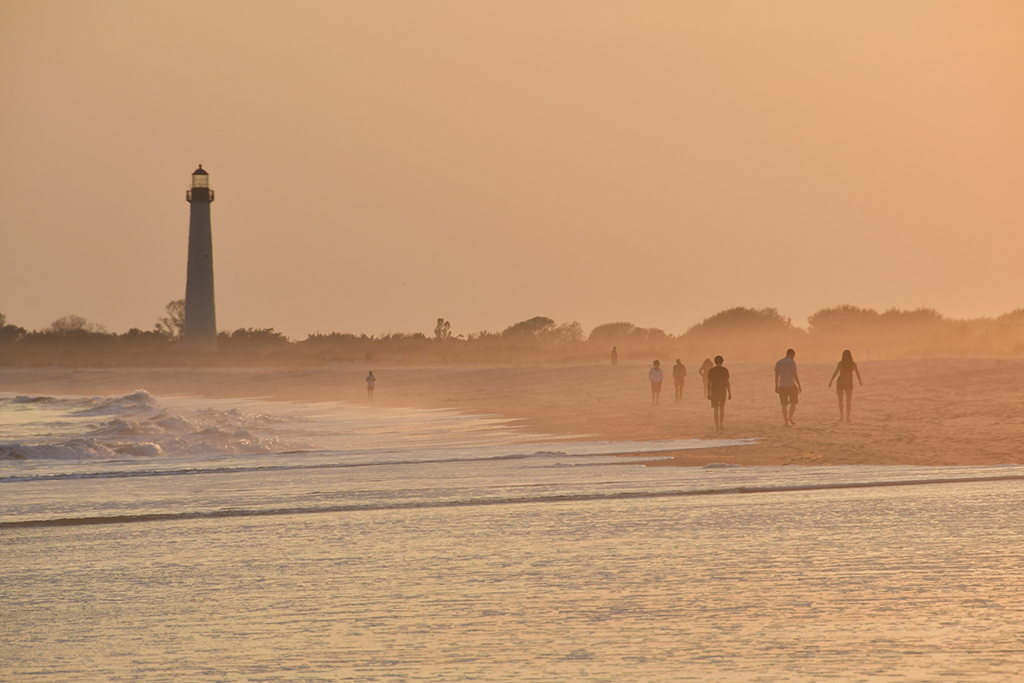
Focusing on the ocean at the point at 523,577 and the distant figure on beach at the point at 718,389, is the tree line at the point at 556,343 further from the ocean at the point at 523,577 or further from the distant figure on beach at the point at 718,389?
the ocean at the point at 523,577

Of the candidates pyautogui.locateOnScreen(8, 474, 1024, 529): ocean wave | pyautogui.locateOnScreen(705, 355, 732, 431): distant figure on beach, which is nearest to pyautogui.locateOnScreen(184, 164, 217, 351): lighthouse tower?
pyautogui.locateOnScreen(705, 355, 732, 431): distant figure on beach

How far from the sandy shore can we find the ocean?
3171 mm

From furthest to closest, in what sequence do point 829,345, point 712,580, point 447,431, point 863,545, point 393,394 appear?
point 829,345
point 393,394
point 447,431
point 863,545
point 712,580

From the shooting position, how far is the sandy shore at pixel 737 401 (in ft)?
50.1

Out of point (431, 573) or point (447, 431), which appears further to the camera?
point (447, 431)

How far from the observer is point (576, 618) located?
4.87 meters

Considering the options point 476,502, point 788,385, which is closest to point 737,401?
point 788,385

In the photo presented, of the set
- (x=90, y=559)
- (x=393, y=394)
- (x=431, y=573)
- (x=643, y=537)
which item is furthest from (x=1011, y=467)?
(x=393, y=394)

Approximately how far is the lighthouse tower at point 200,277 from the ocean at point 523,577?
57710 millimetres

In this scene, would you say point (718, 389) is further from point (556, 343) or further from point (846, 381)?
point (556, 343)

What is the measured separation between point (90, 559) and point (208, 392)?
165 feet

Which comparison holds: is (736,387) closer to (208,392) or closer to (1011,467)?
(1011,467)

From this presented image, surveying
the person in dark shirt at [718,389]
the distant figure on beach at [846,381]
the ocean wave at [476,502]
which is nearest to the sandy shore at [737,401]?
the person in dark shirt at [718,389]

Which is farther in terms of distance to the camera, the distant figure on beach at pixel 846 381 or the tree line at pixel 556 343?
the tree line at pixel 556 343
